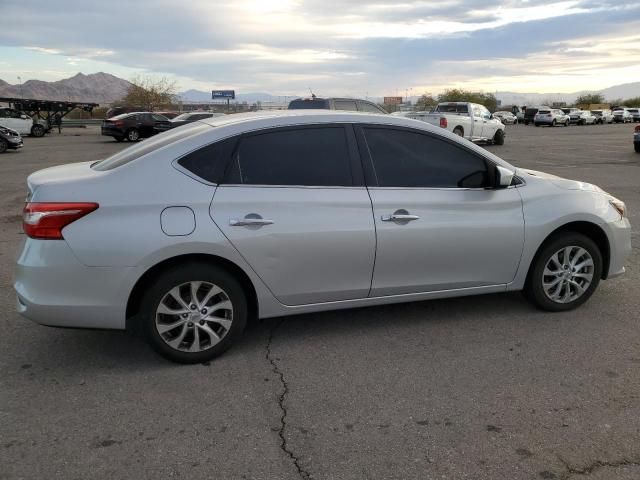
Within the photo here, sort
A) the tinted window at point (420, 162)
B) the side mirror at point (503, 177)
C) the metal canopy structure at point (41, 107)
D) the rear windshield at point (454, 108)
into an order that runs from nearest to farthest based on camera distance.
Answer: the tinted window at point (420, 162), the side mirror at point (503, 177), the rear windshield at point (454, 108), the metal canopy structure at point (41, 107)

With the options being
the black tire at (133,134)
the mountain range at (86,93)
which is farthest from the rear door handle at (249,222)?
the mountain range at (86,93)

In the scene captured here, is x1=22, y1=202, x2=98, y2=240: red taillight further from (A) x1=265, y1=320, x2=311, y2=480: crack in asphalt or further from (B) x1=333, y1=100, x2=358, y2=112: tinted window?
(B) x1=333, y1=100, x2=358, y2=112: tinted window

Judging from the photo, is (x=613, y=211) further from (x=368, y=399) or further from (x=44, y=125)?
(x=44, y=125)

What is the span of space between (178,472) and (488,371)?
6.75 feet

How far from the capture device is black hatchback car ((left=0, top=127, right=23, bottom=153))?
20859 mm

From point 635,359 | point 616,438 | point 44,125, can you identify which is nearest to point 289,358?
point 616,438

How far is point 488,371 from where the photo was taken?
3.71 m

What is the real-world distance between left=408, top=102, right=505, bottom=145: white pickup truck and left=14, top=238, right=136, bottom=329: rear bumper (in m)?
A: 19.0

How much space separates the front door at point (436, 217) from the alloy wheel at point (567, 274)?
38 centimetres

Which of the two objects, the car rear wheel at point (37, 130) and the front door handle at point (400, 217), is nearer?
the front door handle at point (400, 217)

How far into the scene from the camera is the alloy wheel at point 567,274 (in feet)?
15.1

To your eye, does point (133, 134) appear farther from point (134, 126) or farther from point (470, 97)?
point (470, 97)

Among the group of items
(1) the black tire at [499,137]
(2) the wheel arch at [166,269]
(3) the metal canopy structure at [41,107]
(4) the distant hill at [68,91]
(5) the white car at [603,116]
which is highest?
(4) the distant hill at [68,91]

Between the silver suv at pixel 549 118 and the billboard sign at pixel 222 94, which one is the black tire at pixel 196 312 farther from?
the billboard sign at pixel 222 94
